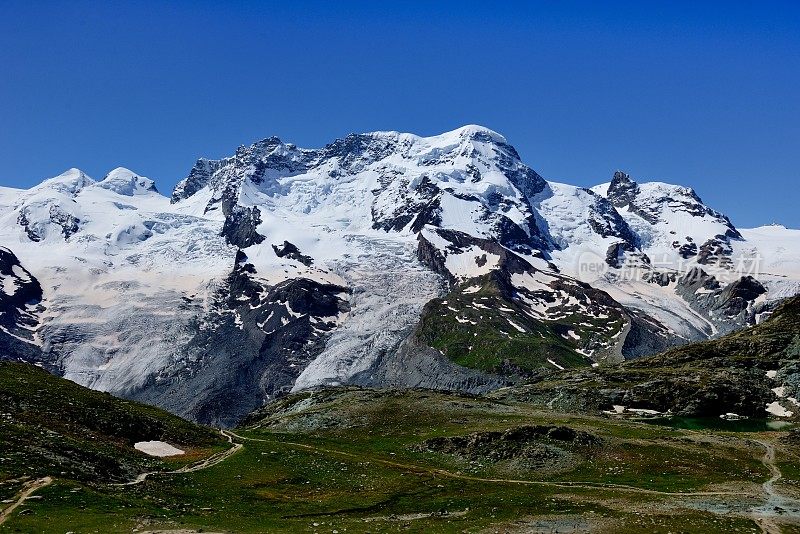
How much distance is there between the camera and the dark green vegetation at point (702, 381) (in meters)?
145

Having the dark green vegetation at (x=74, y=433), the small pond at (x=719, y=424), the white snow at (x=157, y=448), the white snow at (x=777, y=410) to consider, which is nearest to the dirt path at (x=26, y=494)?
the dark green vegetation at (x=74, y=433)

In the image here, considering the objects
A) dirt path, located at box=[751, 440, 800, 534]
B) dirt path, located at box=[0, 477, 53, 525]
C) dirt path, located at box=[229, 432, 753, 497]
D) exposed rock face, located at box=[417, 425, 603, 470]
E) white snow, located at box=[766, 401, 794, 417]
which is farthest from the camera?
white snow, located at box=[766, 401, 794, 417]

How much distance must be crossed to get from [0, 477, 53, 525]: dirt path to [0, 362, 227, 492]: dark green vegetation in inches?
35.1

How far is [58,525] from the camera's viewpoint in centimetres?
4256

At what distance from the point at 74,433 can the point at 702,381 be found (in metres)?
129

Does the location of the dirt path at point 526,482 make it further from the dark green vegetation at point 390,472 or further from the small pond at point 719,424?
the small pond at point 719,424

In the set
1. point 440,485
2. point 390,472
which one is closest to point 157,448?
point 390,472

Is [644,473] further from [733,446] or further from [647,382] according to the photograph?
[647,382]

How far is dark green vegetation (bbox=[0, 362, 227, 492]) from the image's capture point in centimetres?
5572

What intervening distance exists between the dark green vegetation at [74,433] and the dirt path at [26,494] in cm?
89

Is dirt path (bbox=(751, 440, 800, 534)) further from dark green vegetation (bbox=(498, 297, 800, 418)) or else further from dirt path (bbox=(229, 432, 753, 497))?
dark green vegetation (bbox=(498, 297, 800, 418))

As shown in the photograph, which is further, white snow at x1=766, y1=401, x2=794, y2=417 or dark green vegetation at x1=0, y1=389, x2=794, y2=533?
white snow at x1=766, y1=401, x2=794, y2=417

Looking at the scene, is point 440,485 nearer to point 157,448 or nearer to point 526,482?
point 526,482

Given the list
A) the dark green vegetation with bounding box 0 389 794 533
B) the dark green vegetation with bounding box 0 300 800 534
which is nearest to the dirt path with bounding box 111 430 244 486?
the dark green vegetation with bounding box 0 300 800 534
